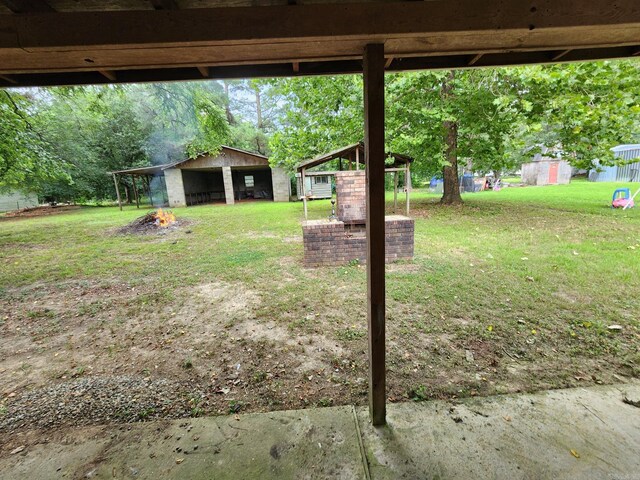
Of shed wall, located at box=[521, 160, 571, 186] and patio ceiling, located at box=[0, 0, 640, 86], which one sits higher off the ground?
patio ceiling, located at box=[0, 0, 640, 86]

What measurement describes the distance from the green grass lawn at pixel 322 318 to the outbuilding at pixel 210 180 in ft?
41.0

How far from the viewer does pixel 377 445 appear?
2004 millimetres

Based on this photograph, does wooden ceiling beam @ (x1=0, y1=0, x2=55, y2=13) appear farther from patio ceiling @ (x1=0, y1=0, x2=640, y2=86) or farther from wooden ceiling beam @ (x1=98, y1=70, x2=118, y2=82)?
wooden ceiling beam @ (x1=98, y1=70, x2=118, y2=82)

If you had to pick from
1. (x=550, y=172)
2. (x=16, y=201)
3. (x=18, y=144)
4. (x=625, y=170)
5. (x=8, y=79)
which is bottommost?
(x=625, y=170)

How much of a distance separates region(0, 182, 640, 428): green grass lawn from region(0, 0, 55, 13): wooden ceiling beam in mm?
2739

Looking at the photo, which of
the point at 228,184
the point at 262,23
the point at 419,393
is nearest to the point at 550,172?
the point at 228,184

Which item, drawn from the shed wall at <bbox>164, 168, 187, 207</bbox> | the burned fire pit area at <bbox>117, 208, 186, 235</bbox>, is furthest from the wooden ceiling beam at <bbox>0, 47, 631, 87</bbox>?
the shed wall at <bbox>164, 168, 187, 207</bbox>

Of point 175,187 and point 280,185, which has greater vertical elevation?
point 175,187

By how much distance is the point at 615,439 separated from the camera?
197cm

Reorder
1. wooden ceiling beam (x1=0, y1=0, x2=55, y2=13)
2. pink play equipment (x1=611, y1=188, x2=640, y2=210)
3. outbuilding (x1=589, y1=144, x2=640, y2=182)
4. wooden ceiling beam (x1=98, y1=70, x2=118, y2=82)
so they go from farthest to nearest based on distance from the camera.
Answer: outbuilding (x1=589, y1=144, x2=640, y2=182) < pink play equipment (x1=611, y1=188, x2=640, y2=210) < wooden ceiling beam (x1=98, y1=70, x2=118, y2=82) < wooden ceiling beam (x1=0, y1=0, x2=55, y2=13)

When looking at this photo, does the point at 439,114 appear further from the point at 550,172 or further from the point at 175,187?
the point at 550,172

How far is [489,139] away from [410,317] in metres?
8.47

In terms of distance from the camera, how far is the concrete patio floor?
1.84m

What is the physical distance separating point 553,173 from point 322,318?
2748 centimetres
